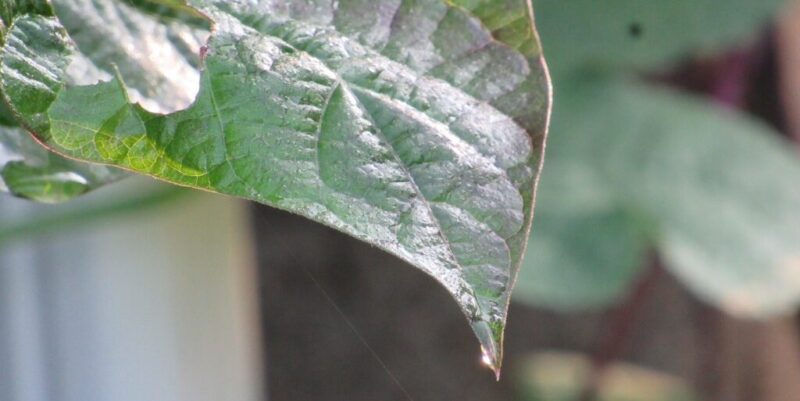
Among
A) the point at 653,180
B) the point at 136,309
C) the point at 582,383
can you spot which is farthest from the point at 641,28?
the point at 136,309

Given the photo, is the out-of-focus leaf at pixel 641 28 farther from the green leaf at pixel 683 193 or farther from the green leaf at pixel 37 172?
the green leaf at pixel 37 172

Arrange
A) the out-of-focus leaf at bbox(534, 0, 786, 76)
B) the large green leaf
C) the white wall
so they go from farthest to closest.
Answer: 1. the white wall
2. the out-of-focus leaf at bbox(534, 0, 786, 76)
3. the large green leaf

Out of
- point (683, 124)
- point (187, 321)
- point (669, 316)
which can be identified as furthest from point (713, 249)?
point (187, 321)

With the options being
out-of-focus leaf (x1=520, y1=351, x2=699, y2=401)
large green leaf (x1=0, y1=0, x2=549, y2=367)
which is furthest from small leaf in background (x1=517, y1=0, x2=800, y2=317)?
large green leaf (x1=0, y1=0, x2=549, y2=367)

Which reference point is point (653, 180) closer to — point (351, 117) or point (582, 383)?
point (582, 383)

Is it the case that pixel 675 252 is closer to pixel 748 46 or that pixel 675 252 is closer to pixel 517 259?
pixel 748 46

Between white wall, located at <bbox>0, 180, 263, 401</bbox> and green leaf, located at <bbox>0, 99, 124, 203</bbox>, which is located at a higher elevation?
green leaf, located at <bbox>0, 99, 124, 203</bbox>

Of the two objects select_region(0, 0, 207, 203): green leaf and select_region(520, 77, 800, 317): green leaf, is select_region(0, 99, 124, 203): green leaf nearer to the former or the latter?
select_region(0, 0, 207, 203): green leaf
